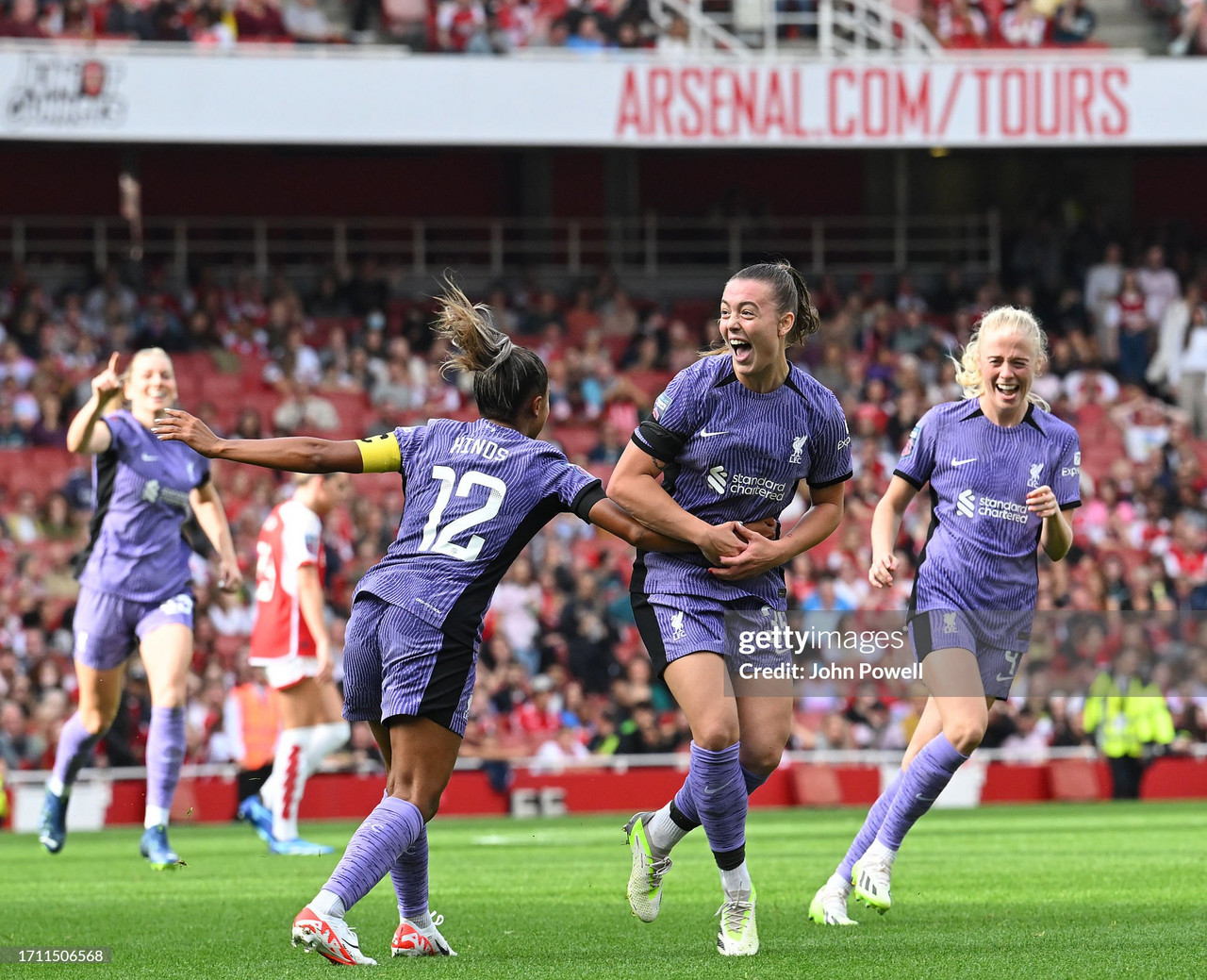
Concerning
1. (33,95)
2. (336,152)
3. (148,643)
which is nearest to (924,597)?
(148,643)

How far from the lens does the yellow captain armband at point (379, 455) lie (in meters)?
6.13

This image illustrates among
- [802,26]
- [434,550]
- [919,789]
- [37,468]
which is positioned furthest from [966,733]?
[802,26]

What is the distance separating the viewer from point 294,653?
11492 mm

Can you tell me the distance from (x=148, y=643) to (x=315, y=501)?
1.60m

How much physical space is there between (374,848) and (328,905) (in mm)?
243

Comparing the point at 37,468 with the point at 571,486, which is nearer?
the point at 571,486

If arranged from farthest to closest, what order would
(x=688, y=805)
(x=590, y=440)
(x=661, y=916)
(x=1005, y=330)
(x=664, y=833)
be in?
(x=590, y=440), (x=661, y=916), (x=1005, y=330), (x=664, y=833), (x=688, y=805)

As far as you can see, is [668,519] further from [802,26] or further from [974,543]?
[802,26]

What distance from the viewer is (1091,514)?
21.6 meters

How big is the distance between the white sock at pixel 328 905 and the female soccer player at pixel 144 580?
440 cm

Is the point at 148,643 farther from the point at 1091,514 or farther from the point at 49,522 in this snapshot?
the point at 1091,514

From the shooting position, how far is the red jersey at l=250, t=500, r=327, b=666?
11422mm

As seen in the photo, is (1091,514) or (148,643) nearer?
(148,643)

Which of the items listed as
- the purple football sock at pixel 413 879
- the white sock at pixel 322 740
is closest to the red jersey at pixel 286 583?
the white sock at pixel 322 740
